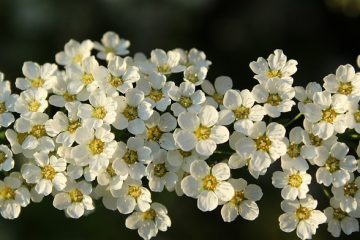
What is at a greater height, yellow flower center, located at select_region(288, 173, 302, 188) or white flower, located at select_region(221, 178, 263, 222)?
yellow flower center, located at select_region(288, 173, 302, 188)

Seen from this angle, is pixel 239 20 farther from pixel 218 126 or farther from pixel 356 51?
pixel 218 126

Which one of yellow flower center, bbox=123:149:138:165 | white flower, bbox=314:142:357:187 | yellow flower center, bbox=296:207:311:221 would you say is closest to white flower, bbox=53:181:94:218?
yellow flower center, bbox=123:149:138:165

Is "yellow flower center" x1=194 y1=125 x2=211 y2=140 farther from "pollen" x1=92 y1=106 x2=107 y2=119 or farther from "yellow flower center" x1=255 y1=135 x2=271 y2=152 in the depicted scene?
"pollen" x1=92 y1=106 x2=107 y2=119

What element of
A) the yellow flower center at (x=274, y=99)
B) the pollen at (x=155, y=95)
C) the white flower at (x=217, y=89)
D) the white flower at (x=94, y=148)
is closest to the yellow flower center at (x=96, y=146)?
the white flower at (x=94, y=148)

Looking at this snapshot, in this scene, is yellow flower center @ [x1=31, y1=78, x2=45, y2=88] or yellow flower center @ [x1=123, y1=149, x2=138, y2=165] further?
yellow flower center @ [x1=31, y1=78, x2=45, y2=88]

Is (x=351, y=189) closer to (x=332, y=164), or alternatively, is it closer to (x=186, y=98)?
(x=332, y=164)
